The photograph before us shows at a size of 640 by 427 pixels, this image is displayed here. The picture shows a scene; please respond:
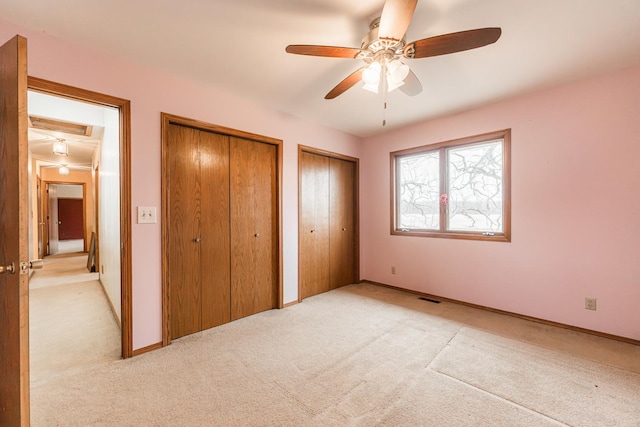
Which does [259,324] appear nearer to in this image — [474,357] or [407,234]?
[474,357]

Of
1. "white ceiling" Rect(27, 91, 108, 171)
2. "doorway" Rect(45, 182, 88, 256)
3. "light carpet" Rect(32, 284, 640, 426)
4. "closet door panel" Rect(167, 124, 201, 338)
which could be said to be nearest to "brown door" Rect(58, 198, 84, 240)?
"doorway" Rect(45, 182, 88, 256)

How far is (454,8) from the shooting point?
1605 millimetres

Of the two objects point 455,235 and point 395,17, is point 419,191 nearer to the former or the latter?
point 455,235

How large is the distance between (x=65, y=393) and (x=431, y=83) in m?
3.77

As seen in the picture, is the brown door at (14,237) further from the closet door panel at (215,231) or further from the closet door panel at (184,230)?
the closet door panel at (215,231)

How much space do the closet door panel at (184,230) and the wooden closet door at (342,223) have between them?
1.98m

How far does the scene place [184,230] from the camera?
2553mm

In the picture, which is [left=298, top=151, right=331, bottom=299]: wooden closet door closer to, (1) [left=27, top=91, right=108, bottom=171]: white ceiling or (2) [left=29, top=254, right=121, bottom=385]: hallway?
(2) [left=29, top=254, right=121, bottom=385]: hallway

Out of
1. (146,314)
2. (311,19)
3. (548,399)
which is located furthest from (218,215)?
(548,399)

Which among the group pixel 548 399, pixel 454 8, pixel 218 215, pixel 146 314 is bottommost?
pixel 548 399

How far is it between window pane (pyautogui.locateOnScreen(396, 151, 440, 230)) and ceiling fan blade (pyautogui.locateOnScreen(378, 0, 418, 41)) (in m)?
A: 2.49

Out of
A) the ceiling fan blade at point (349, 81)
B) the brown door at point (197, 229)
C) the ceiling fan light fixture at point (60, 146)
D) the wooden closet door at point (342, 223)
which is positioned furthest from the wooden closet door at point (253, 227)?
the ceiling fan light fixture at point (60, 146)

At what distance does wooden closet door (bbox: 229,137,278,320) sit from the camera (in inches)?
115

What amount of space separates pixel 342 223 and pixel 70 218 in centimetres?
1081
